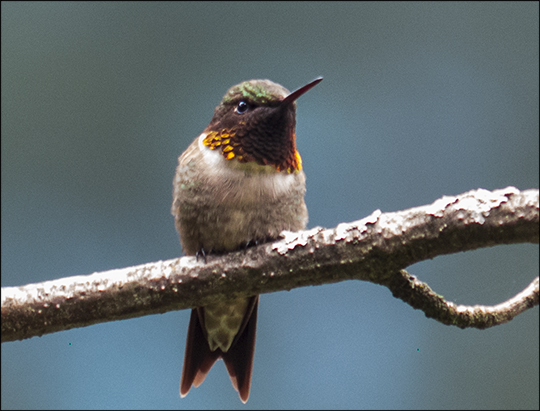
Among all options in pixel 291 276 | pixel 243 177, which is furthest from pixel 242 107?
pixel 291 276

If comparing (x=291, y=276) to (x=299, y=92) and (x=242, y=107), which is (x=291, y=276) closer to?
(x=299, y=92)

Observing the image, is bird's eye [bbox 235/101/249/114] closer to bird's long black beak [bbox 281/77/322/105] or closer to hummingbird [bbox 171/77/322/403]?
hummingbird [bbox 171/77/322/403]

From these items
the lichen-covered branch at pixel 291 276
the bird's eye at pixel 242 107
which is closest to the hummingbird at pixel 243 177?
the bird's eye at pixel 242 107

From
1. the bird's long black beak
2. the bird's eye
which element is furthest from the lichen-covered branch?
the bird's eye

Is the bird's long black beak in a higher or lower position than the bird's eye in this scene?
lower

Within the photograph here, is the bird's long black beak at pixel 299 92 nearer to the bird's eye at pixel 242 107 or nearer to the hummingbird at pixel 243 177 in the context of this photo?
the hummingbird at pixel 243 177

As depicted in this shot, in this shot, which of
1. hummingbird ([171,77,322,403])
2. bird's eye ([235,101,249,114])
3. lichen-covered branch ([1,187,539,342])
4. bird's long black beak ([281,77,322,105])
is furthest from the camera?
bird's eye ([235,101,249,114])

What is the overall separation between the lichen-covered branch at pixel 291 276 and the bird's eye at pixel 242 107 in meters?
0.61

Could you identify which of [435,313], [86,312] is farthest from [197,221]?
[435,313]

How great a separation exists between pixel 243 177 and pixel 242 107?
11.0 inches

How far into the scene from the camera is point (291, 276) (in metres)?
1.58

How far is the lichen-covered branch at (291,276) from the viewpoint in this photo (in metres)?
1.38

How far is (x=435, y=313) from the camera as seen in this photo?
1.56 m

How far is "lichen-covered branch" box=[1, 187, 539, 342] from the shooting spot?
1379mm
